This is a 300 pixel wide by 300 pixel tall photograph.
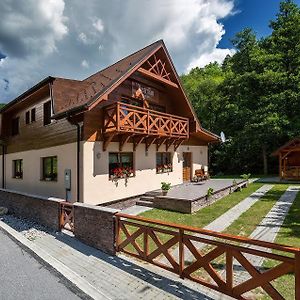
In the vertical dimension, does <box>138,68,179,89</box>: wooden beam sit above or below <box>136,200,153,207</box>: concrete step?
above

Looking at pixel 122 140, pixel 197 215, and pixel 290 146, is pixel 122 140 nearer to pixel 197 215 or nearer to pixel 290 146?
pixel 197 215

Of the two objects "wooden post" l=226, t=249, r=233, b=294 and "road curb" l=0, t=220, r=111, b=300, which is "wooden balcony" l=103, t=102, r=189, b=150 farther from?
"wooden post" l=226, t=249, r=233, b=294

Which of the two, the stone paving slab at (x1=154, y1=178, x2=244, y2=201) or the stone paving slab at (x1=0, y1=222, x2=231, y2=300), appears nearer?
the stone paving slab at (x1=0, y1=222, x2=231, y2=300)

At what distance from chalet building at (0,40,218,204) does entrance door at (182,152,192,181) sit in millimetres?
75

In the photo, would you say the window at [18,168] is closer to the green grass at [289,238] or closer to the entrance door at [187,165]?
the entrance door at [187,165]

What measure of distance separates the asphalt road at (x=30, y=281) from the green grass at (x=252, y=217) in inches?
212

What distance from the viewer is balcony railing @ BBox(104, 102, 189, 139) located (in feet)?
36.5

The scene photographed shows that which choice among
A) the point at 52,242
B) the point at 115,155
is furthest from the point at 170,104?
the point at 52,242

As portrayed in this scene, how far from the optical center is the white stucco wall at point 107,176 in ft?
36.4

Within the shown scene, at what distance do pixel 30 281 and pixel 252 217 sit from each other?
8174 mm

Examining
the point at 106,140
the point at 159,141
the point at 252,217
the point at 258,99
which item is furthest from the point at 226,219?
the point at 258,99

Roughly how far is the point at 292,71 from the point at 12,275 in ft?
105

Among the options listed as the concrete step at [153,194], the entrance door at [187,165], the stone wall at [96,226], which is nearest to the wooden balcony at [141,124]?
the entrance door at [187,165]

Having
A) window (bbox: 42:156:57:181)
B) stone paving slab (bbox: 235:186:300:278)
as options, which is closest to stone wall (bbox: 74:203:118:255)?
stone paving slab (bbox: 235:186:300:278)
